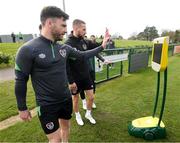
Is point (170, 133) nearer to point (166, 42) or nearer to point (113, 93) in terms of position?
point (166, 42)

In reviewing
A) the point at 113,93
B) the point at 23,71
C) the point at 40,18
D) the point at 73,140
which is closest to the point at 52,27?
the point at 40,18

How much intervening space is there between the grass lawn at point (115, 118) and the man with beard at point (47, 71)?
4.73 feet

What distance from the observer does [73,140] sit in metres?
3.50

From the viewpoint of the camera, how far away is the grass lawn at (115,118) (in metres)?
3.58

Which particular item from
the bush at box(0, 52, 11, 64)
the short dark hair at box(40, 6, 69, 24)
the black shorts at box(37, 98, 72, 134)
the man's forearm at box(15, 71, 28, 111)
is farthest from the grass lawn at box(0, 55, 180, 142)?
the bush at box(0, 52, 11, 64)

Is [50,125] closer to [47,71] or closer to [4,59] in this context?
[47,71]

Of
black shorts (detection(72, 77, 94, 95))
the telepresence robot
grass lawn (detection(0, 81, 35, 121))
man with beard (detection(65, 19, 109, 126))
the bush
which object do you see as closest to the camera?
the telepresence robot

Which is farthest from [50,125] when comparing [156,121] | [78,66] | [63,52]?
[156,121]

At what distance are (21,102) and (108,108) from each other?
3089 mm

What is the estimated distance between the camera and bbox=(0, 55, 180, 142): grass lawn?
11.8ft

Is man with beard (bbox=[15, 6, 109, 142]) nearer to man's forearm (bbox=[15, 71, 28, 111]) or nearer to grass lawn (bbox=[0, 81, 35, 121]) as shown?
man's forearm (bbox=[15, 71, 28, 111])

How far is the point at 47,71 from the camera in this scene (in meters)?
2.12

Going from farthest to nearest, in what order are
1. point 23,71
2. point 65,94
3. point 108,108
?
point 108,108
point 65,94
point 23,71

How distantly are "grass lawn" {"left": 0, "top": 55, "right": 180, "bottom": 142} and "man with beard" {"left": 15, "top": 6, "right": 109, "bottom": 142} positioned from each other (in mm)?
1442
